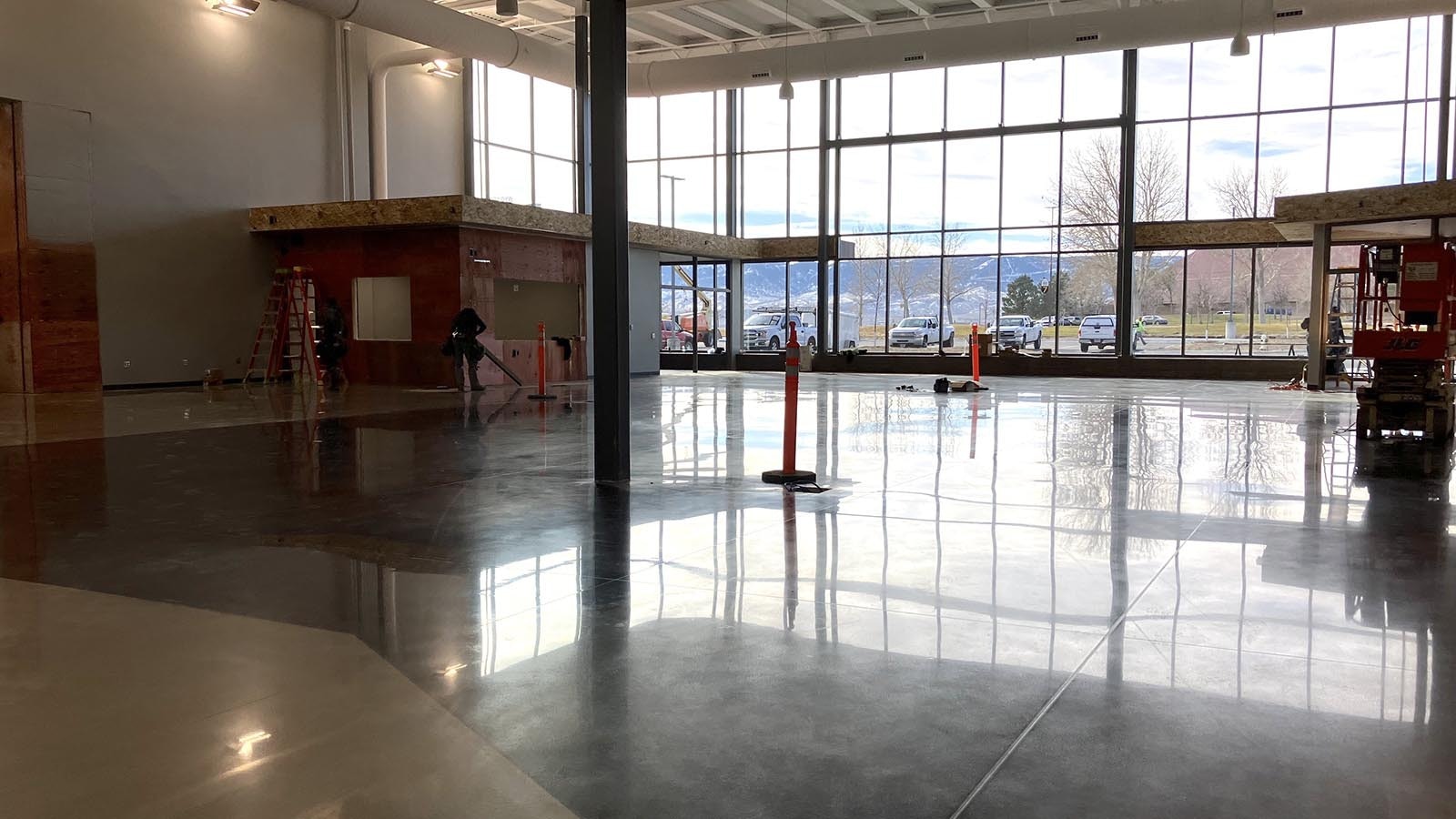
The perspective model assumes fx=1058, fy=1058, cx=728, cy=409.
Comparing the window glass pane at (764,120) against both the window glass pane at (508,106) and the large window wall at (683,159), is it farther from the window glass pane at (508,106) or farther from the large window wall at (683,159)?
the window glass pane at (508,106)

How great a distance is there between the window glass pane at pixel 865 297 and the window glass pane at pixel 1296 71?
36.7 ft

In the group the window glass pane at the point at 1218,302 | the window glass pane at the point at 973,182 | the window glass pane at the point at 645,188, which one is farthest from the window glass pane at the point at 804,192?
the window glass pane at the point at 1218,302

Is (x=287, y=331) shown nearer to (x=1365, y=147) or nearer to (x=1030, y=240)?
(x=1030, y=240)

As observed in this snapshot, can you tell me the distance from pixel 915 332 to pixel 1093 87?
27.7ft

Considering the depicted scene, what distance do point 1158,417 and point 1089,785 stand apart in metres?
12.9

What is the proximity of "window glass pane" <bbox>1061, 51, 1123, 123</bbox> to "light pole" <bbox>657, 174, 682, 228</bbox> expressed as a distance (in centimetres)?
1225

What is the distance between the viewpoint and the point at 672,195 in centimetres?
3475

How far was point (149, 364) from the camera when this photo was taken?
21.6 meters

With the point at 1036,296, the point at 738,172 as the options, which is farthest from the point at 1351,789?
the point at 738,172

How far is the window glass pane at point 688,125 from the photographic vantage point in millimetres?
34000

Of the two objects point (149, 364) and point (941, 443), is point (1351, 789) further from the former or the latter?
point (149, 364)

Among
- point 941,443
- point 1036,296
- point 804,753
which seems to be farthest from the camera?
point 1036,296

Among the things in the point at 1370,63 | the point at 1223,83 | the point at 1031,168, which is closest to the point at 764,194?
the point at 1031,168

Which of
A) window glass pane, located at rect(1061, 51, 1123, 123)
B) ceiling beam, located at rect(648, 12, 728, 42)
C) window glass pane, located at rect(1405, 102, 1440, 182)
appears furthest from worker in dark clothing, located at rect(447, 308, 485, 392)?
window glass pane, located at rect(1405, 102, 1440, 182)
